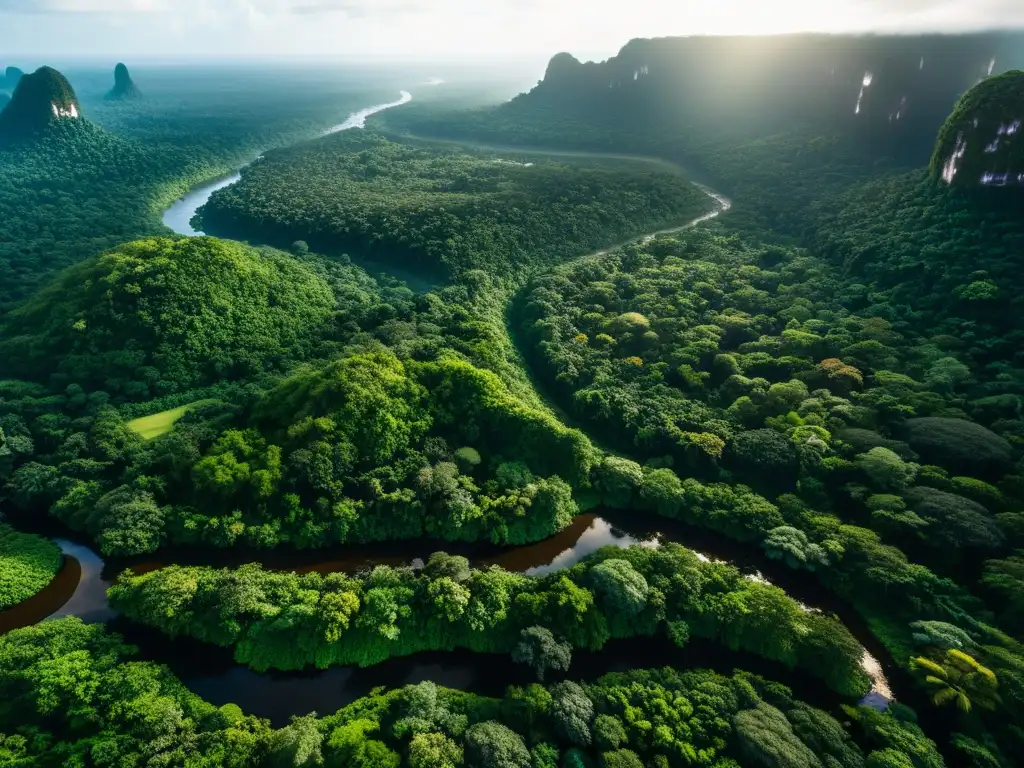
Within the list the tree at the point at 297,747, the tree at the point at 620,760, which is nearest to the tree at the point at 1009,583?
the tree at the point at 620,760

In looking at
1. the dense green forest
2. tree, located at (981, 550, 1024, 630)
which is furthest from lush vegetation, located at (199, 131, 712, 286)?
tree, located at (981, 550, 1024, 630)

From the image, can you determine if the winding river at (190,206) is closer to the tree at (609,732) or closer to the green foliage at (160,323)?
the green foliage at (160,323)

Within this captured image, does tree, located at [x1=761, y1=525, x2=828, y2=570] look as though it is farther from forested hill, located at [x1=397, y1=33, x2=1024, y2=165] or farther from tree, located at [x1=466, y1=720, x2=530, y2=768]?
forested hill, located at [x1=397, y1=33, x2=1024, y2=165]

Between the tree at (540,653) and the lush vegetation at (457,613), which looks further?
the lush vegetation at (457,613)

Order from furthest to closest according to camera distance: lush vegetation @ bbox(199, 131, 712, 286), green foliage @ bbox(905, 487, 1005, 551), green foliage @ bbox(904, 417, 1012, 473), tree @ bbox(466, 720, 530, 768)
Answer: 1. lush vegetation @ bbox(199, 131, 712, 286)
2. green foliage @ bbox(904, 417, 1012, 473)
3. green foliage @ bbox(905, 487, 1005, 551)
4. tree @ bbox(466, 720, 530, 768)

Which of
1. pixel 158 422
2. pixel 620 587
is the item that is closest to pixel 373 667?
pixel 620 587

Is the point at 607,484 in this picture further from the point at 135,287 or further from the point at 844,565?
the point at 135,287
